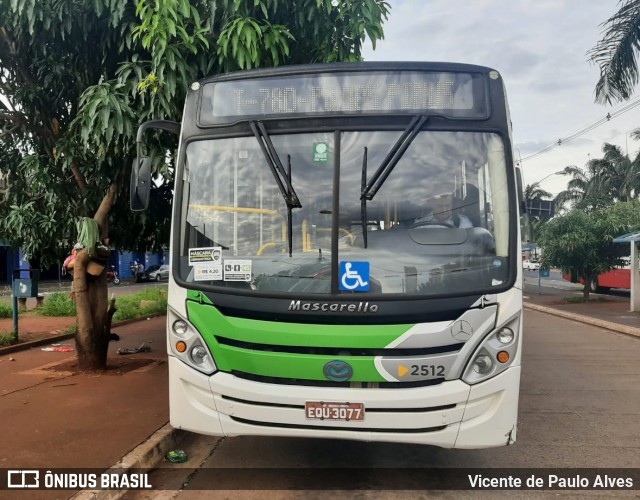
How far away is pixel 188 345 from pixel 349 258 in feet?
4.20

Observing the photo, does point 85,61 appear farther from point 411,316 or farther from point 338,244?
point 411,316

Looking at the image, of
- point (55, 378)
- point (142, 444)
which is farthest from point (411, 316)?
point (55, 378)

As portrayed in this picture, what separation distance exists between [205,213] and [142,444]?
2046 mm

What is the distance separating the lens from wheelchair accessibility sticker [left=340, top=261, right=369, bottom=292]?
355 centimetres

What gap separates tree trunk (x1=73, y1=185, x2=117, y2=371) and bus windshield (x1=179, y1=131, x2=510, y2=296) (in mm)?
3548

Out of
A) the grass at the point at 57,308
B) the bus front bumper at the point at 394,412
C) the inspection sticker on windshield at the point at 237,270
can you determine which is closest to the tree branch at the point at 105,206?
the inspection sticker on windshield at the point at 237,270

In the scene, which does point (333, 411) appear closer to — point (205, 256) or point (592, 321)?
point (205, 256)

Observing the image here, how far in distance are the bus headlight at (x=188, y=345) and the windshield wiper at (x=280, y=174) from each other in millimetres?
881

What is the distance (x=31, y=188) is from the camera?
7.43 meters

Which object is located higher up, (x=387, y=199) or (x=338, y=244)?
(x=387, y=199)

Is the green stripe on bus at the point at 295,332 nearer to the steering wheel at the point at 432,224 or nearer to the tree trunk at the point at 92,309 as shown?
the steering wheel at the point at 432,224

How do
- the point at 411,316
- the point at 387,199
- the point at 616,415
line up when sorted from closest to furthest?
1. the point at 411,316
2. the point at 387,199
3. the point at 616,415

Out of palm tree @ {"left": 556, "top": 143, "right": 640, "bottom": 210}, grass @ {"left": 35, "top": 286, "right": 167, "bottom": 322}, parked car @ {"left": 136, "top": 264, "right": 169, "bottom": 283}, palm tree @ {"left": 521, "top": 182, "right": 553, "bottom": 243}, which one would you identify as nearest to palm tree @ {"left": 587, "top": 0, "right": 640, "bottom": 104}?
palm tree @ {"left": 521, "top": 182, "right": 553, "bottom": 243}

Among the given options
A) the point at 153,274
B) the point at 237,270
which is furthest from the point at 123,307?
the point at 153,274
